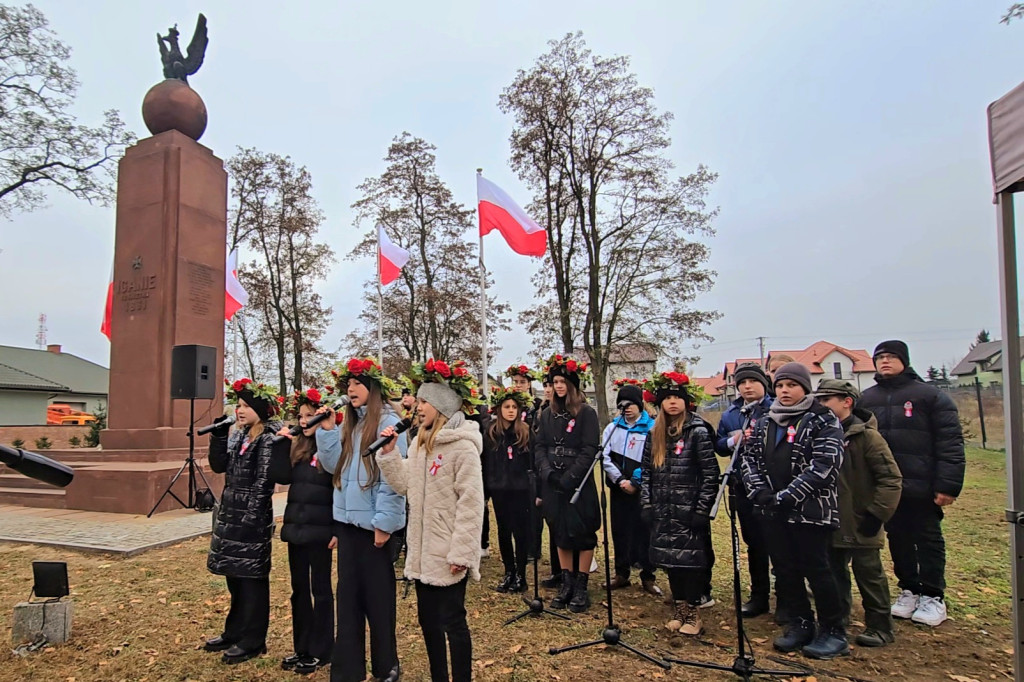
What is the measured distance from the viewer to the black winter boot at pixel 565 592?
5090 mm

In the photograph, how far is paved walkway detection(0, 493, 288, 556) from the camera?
7383 millimetres

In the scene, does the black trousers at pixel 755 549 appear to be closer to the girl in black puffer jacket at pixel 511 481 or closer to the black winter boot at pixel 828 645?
the black winter boot at pixel 828 645

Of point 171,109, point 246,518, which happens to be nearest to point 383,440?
point 246,518

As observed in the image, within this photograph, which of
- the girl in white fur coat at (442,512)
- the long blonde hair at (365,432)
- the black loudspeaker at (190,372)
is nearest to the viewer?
the girl in white fur coat at (442,512)

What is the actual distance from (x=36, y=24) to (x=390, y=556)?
20871mm

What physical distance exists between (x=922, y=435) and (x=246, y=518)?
5.04 meters

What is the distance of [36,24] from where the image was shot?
1667cm

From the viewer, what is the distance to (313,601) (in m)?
3.99

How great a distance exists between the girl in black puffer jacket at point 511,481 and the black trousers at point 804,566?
89.3 inches

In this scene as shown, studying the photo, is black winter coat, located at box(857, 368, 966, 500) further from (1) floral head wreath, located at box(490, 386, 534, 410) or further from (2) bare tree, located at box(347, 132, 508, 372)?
(2) bare tree, located at box(347, 132, 508, 372)

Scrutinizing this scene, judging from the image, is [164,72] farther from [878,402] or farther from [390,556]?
[878,402]

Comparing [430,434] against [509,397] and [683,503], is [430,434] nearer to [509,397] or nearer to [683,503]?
[683,503]

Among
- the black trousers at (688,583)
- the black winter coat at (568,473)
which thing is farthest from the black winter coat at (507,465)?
the black trousers at (688,583)

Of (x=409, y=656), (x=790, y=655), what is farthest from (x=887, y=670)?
(x=409, y=656)
